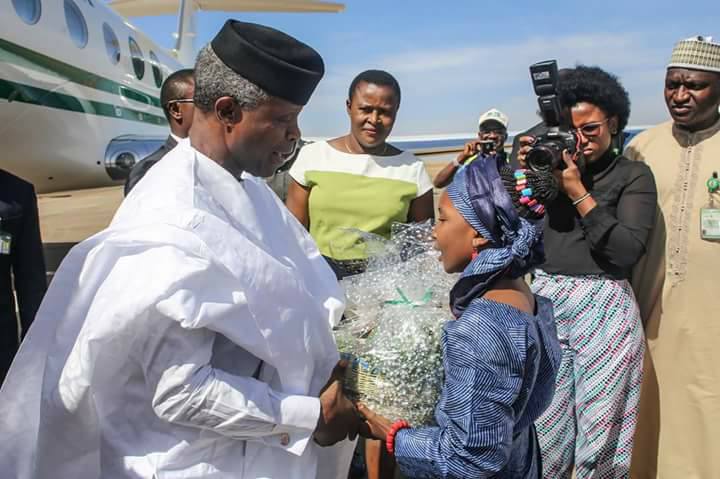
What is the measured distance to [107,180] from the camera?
795cm

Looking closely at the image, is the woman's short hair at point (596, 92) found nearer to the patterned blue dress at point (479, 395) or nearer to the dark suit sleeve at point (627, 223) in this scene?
the dark suit sleeve at point (627, 223)

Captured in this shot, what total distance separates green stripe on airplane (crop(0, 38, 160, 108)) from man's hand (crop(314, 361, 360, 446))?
558 cm

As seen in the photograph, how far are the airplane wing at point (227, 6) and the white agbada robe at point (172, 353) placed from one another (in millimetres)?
20913

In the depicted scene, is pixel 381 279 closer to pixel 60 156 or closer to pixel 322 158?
pixel 322 158

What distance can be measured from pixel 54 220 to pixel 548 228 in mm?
11966

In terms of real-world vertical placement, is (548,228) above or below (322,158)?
below

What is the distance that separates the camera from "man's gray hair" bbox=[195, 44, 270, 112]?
53.9 inches

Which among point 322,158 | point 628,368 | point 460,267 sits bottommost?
point 628,368

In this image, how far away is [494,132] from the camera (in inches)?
187

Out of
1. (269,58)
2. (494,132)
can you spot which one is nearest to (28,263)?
(269,58)

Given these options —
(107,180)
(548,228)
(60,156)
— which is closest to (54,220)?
(107,180)

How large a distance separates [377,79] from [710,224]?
1.74 meters

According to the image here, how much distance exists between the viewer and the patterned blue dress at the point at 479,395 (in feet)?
4.60

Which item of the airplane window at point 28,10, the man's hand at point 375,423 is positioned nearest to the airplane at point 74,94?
the airplane window at point 28,10
